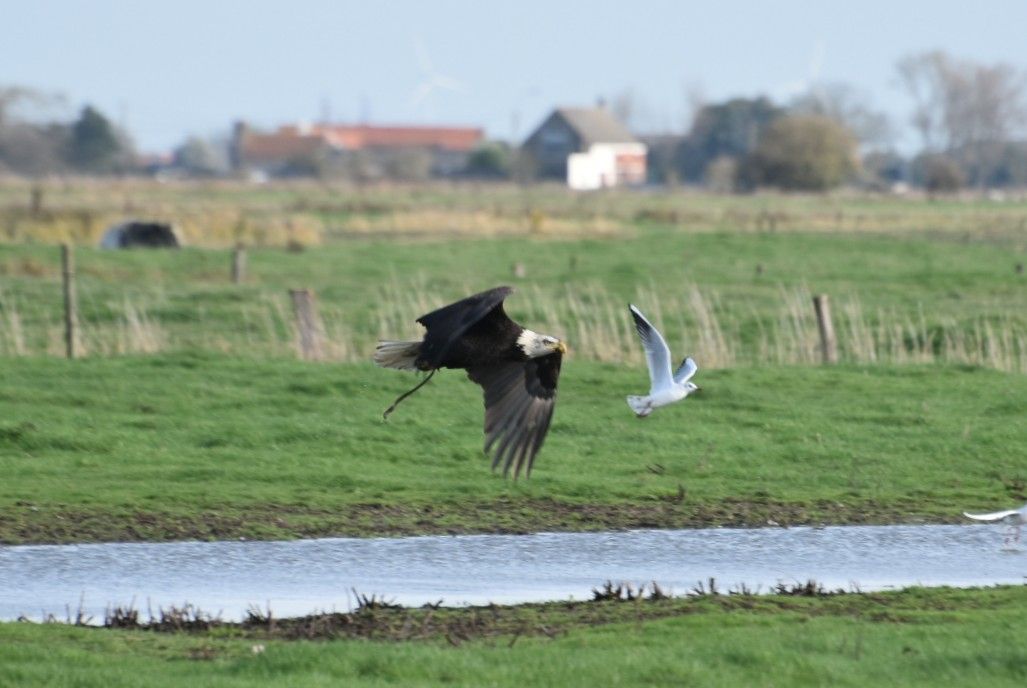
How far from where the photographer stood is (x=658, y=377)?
37.8ft

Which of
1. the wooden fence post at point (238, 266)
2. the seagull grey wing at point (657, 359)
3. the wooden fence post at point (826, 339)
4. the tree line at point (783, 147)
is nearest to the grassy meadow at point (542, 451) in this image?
the wooden fence post at point (826, 339)

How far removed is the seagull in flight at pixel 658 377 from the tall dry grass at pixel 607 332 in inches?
360

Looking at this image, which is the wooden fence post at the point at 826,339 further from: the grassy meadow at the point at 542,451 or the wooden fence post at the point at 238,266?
the wooden fence post at the point at 238,266

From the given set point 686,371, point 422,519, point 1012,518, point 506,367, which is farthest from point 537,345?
point 1012,518

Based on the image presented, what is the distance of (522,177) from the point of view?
129750 millimetres

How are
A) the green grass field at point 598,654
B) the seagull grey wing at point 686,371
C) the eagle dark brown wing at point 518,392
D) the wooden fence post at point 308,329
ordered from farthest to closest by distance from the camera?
1. the wooden fence post at point 308,329
2. the seagull grey wing at point 686,371
3. the eagle dark brown wing at point 518,392
4. the green grass field at point 598,654

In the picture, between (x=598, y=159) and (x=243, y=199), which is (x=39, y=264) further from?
(x=598, y=159)

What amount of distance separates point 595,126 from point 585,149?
4.76 m

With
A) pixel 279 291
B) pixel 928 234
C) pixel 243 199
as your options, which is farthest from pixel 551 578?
pixel 243 199

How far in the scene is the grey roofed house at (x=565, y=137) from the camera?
477ft

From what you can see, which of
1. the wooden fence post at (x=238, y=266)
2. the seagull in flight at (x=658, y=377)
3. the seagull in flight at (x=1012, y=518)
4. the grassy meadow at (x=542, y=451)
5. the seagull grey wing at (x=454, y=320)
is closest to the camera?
the grassy meadow at (x=542, y=451)

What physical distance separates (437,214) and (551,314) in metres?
31.9

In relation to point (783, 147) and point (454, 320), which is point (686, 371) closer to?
point (454, 320)

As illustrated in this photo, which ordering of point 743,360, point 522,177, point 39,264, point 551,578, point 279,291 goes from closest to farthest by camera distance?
point 551,578, point 743,360, point 279,291, point 39,264, point 522,177
